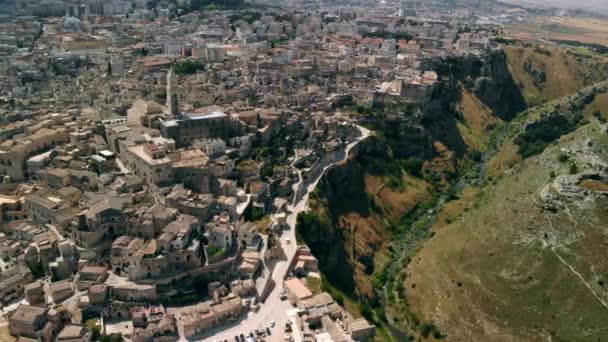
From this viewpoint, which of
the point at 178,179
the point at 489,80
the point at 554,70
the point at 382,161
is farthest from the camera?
the point at 554,70

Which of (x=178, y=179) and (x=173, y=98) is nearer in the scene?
(x=178, y=179)

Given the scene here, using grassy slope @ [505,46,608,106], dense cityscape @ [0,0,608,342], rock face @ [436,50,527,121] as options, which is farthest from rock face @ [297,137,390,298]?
grassy slope @ [505,46,608,106]

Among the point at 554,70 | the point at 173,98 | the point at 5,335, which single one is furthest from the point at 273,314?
the point at 554,70

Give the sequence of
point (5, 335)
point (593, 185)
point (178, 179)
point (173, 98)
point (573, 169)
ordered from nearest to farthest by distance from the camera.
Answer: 1. point (5, 335)
2. point (178, 179)
3. point (593, 185)
4. point (173, 98)
5. point (573, 169)

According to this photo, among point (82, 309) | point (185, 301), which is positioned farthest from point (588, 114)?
point (82, 309)

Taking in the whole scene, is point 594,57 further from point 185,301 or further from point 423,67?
point 185,301

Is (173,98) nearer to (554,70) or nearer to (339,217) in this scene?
(339,217)

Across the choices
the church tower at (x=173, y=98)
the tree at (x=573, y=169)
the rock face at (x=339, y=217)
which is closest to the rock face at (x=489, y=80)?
the rock face at (x=339, y=217)

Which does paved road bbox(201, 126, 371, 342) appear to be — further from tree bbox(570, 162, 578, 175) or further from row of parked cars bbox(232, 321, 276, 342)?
tree bbox(570, 162, 578, 175)

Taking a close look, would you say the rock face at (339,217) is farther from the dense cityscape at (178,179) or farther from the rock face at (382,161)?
the dense cityscape at (178,179)
